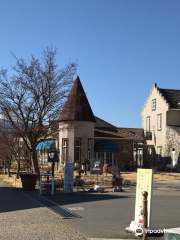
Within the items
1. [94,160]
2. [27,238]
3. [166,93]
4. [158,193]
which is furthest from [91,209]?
[166,93]

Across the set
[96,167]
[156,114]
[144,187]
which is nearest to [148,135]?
[156,114]

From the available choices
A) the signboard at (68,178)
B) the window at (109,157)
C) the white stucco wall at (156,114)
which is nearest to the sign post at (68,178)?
the signboard at (68,178)

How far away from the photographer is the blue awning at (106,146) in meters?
31.0

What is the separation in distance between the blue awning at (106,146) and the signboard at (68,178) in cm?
1460

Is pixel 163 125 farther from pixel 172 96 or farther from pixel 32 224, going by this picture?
pixel 32 224

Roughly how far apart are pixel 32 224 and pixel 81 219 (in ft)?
4.61

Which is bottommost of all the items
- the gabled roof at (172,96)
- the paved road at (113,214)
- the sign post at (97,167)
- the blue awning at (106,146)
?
the paved road at (113,214)

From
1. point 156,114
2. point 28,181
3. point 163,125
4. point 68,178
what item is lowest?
point 28,181

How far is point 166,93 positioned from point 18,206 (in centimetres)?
2717

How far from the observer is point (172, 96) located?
118ft

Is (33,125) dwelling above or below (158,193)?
above

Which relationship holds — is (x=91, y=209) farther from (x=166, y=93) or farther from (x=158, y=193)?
(x=166, y=93)

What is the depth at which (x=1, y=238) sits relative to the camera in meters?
7.34

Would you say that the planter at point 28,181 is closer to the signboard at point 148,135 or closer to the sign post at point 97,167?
the sign post at point 97,167
